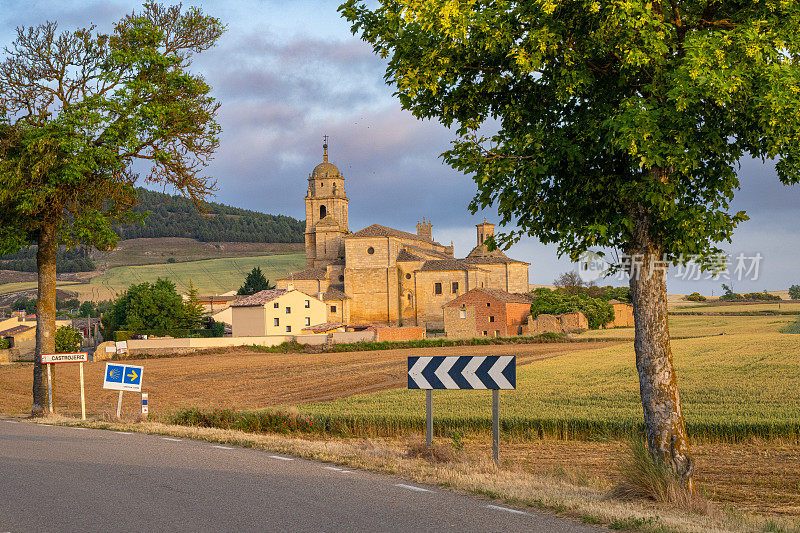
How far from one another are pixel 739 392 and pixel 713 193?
12965mm

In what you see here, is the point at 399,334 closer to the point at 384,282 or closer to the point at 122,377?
the point at 384,282

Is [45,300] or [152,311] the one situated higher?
[152,311]

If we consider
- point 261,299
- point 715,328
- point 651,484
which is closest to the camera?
point 651,484

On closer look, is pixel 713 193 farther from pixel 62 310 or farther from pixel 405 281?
pixel 62 310

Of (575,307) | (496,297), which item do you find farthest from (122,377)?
(575,307)

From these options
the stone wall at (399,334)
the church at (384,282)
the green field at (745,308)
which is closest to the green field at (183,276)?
the church at (384,282)

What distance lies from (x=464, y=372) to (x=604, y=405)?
10.1 meters

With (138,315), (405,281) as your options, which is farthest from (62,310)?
(405,281)

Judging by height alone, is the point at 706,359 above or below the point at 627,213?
below

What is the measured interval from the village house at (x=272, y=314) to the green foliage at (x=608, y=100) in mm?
68428

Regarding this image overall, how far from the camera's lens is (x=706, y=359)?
33.6m

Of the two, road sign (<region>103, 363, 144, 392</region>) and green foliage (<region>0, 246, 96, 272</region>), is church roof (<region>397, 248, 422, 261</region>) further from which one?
green foliage (<region>0, 246, 96, 272</region>)

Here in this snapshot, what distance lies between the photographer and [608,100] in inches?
393

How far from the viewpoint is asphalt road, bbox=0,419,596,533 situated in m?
7.06
